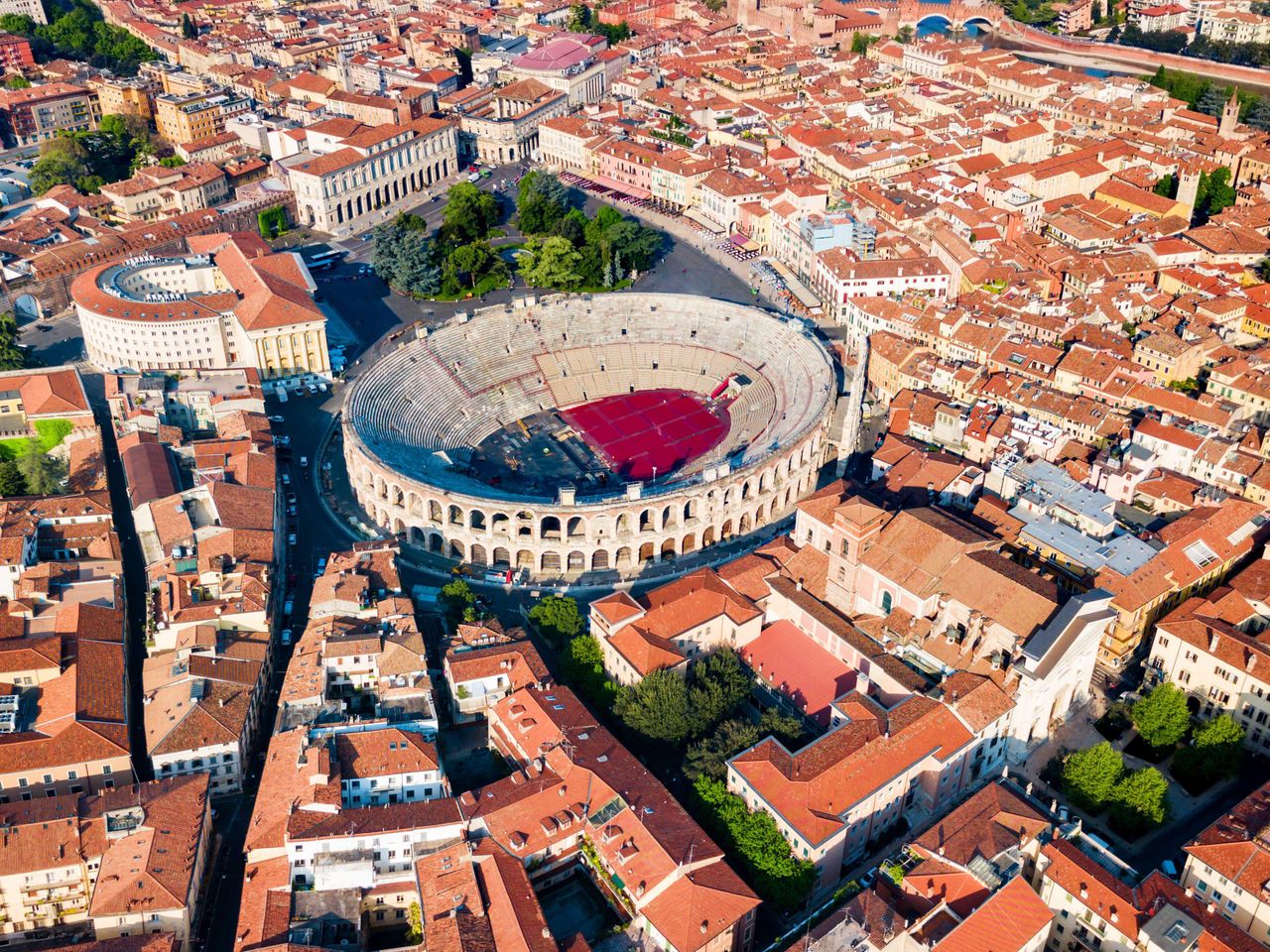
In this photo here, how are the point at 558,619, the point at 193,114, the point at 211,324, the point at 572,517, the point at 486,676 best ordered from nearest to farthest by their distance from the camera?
1. the point at 486,676
2. the point at 558,619
3. the point at 572,517
4. the point at 211,324
5. the point at 193,114

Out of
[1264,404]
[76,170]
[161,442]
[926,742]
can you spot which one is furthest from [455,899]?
[76,170]

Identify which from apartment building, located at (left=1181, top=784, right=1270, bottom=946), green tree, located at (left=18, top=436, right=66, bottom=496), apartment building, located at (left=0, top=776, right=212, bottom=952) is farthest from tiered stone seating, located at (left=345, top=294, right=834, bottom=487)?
apartment building, located at (left=1181, top=784, right=1270, bottom=946)

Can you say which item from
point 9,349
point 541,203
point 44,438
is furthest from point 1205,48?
point 44,438

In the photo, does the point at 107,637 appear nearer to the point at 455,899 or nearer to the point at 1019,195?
the point at 455,899

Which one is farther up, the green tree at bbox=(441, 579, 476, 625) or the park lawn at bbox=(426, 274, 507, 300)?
the park lawn at bbox=(426, 274, 507, 300)

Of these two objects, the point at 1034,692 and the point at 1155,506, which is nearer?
the point at 1034,692

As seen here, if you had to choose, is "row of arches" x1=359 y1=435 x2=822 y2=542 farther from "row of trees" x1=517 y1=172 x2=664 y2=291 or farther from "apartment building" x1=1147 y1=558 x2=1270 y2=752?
"row of trees" x1=517 y1=172 x2=664 y2=291

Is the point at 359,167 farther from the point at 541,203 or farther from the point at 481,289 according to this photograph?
the point at 481,289
